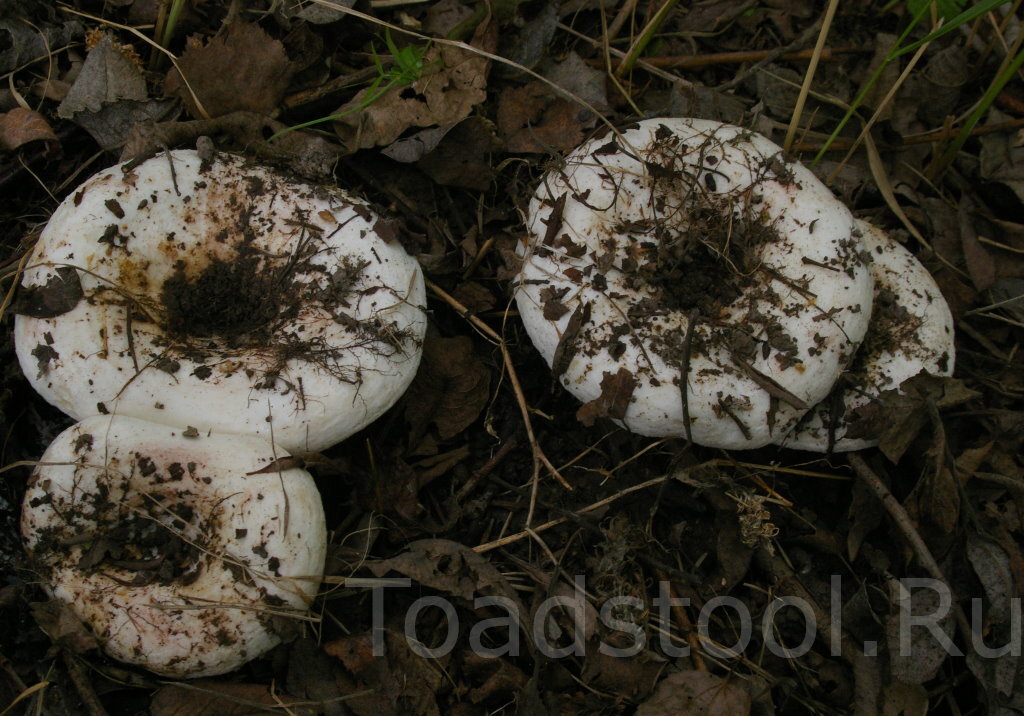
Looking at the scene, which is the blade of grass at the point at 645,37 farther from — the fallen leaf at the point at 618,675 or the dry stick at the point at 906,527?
the fallen leaf at the point at 618,675

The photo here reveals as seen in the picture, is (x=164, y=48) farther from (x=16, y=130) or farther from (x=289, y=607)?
A: (x=289, y=607)

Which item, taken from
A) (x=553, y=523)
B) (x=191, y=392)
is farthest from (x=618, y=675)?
(x=191, y=392)

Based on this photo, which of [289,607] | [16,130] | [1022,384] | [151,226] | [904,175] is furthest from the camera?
[904,175]

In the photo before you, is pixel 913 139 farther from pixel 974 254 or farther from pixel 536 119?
pixel 536 119

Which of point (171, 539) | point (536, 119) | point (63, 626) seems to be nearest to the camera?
point (63, 626)

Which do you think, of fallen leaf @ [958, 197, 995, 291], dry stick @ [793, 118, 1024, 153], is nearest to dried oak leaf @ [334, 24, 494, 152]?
dry stick @ [793, 118, 1024, 153]

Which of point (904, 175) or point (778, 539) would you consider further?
point (904, 175)

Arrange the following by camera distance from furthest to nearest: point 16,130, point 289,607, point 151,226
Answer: point 16,130, point 151,226, point 289,607

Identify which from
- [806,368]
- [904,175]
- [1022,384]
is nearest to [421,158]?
[806,368]
